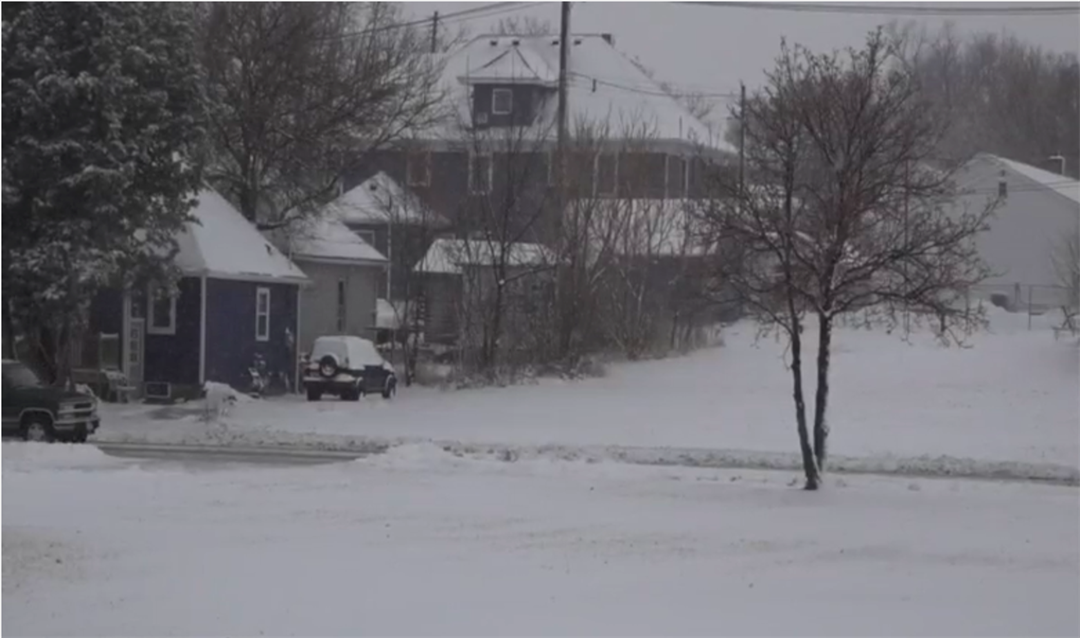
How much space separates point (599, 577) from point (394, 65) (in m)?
37.1

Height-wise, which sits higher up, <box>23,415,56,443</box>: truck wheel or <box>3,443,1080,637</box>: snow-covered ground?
<box>23,415,56,443</box>: truck wheel

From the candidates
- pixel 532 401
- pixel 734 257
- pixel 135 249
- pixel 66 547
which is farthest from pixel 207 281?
pixel 66 547

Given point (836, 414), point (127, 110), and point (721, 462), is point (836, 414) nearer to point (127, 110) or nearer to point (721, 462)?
point (721, 462)

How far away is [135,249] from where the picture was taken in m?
39.9

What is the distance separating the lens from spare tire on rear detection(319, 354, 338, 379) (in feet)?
147

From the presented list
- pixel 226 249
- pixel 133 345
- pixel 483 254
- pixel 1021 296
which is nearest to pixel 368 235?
pixel 483 254

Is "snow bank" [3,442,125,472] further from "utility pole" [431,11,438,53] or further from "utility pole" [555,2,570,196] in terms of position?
"utility pole" [431,11,438,53]

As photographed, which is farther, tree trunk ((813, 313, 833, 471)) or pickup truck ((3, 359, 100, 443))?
pickup truck ((3, 359, 100, 443))

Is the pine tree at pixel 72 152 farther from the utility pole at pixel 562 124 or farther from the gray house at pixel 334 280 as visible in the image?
the utility pole at pixel 562 124

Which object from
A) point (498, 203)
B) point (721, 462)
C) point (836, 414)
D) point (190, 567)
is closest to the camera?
point (190, 567)

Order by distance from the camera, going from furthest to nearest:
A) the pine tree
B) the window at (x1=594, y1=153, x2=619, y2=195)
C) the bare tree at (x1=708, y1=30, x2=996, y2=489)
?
the window at (x1=594, y1=153, x2=619, y2=195)
the pine tree
the bare tree at (x1=708, y1=30, x2=996, y2=489)

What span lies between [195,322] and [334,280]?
1242 cm

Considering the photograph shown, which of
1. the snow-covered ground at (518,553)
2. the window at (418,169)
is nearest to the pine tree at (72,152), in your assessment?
the snow-covered ground at (518,553)

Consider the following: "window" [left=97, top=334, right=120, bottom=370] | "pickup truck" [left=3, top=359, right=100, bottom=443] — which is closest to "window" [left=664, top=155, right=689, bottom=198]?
"window" [left=97, top=334, right=120, bottom=370]
